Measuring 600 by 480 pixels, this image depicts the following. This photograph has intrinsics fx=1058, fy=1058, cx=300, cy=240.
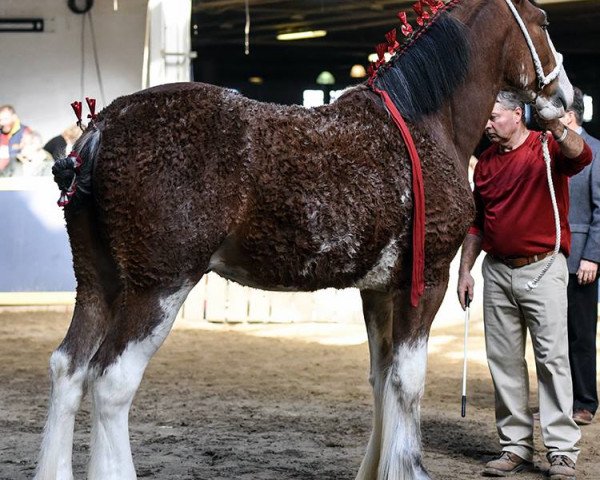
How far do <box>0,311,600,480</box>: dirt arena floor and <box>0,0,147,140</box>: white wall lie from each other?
10.2ft

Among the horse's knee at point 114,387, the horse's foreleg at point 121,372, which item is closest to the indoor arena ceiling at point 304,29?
the horse's foreleg at point 121,372

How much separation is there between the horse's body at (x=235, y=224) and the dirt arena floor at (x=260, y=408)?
94 centimetres

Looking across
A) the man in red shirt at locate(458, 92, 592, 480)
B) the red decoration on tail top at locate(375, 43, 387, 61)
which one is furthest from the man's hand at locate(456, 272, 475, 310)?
the red decoration on tail top at locate(375, 43, 387, 61)

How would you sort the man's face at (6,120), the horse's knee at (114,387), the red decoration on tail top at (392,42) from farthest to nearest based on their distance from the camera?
the man's face at (6,120) → the red decoration on tail top at (392,42) → the horse's knee at (114,387)

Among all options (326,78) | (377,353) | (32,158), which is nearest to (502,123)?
(377,353)

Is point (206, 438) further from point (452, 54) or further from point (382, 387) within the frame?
point (452, 54)

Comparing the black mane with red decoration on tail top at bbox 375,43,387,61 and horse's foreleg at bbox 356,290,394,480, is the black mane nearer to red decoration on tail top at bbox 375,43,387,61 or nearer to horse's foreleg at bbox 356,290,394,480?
red decoration on tail top at bbox 375,43,387,61

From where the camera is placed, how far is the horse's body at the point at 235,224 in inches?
162

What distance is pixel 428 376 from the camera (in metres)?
8.12

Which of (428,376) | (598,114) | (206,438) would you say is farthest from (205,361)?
(598,114)

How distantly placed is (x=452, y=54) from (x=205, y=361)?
182 inches

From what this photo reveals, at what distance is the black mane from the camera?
4.59 m

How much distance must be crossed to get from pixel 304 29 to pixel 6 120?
5.90 meters

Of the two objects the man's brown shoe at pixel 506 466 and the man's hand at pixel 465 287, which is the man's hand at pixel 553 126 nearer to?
the man's hand at pixel 465 287
